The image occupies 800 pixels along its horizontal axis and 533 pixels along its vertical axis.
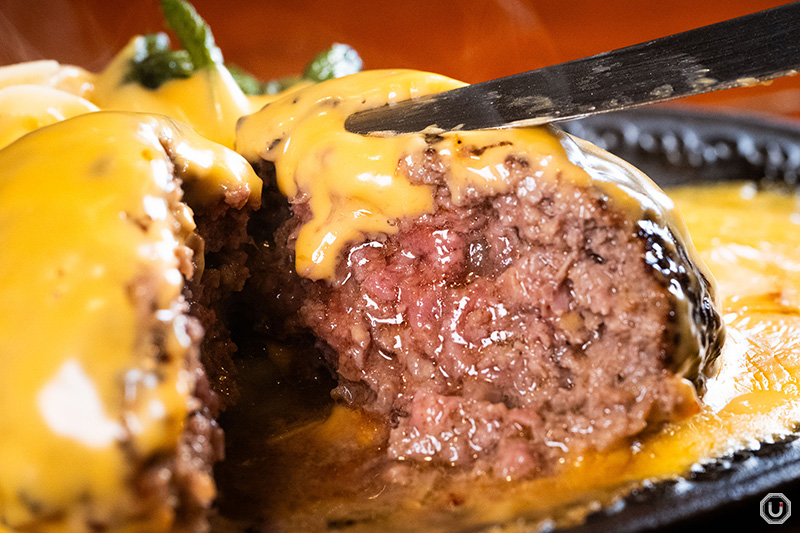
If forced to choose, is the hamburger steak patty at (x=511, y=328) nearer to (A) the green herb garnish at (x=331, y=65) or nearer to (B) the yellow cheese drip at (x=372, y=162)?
(B) the yellow cheese drip at (x=372, y=162)

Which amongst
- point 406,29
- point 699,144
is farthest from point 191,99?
point 406,29

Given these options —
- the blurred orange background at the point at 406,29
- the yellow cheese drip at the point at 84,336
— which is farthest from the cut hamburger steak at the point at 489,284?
the blurred orange background at the point at 406,29

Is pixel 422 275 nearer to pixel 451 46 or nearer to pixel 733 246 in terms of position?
pixel 733 246

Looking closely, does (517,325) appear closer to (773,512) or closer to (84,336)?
(773,512)

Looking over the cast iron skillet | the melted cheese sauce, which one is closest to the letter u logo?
the melted cheese sauce

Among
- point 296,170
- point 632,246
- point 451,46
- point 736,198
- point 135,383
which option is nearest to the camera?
point 135,383

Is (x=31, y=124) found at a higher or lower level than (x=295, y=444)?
higher

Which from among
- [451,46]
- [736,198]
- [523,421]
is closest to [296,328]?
[523,421]
